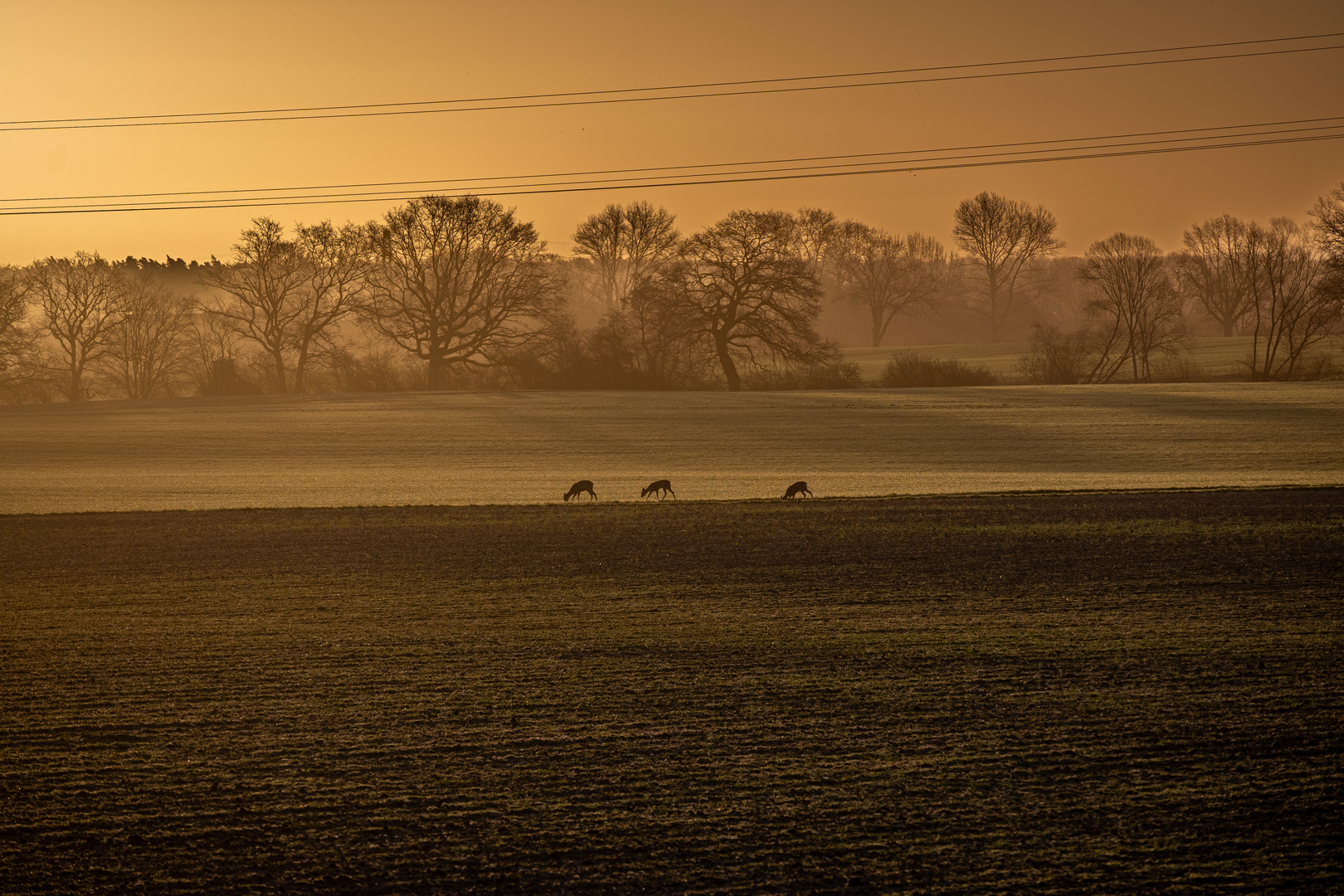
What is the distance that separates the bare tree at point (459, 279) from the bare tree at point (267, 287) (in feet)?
20.3

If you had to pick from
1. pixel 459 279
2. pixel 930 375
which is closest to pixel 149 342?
pixel 459 279

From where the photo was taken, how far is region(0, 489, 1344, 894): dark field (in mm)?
5090

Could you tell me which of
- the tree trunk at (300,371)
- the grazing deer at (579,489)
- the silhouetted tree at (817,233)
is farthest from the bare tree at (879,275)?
the grazing deer at (579,489)

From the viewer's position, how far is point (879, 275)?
88.1 m

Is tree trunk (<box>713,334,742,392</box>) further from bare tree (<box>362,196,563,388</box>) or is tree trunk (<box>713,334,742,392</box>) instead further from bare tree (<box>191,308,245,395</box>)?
bare tree (<box>191,308,245,395</box>)

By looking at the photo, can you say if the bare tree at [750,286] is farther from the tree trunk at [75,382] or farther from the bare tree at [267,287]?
the tree trunk at [75,382]

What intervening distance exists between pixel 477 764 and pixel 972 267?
93.6 meters

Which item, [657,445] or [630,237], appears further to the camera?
[630,237]

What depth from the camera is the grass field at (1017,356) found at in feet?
191

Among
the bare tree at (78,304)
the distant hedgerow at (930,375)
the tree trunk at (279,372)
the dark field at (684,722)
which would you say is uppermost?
the bare tree at (78,304)

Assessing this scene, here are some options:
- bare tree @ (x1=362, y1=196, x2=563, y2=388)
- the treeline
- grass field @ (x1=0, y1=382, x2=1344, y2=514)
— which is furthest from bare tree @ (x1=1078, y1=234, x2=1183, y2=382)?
bare tree @ (x1=362, y1=196, x2=563, y2=388)

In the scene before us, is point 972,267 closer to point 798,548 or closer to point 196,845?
point 798,548

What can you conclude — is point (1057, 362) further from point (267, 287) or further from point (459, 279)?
point (267, 287)

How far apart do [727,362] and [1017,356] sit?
2828 cm
